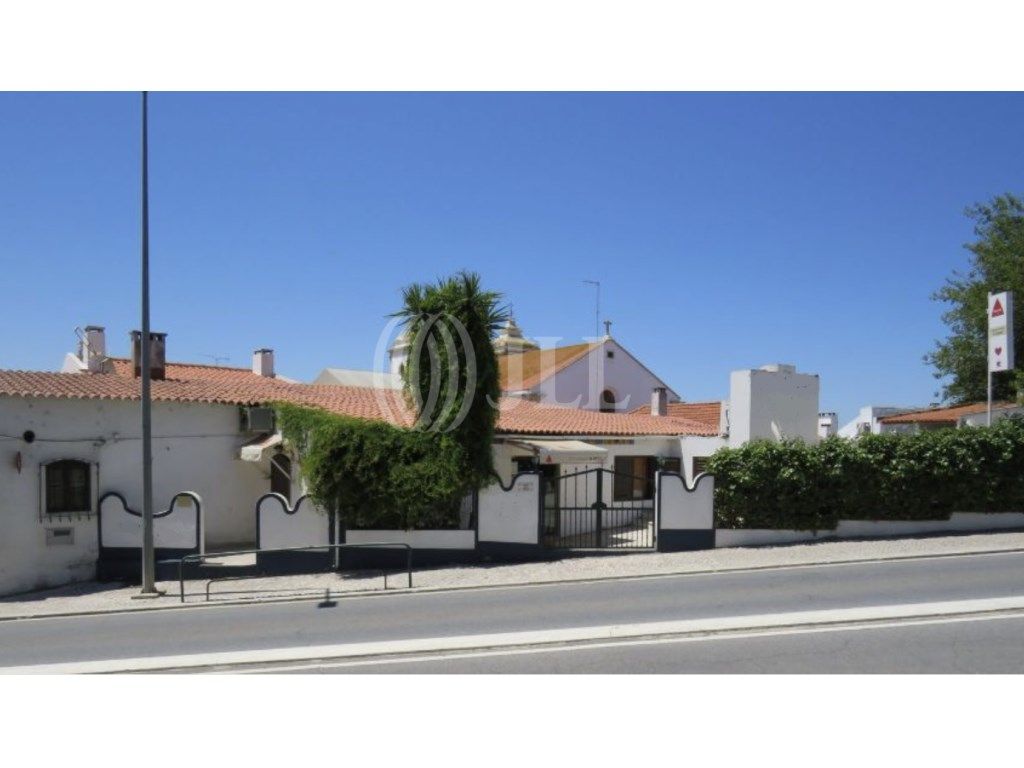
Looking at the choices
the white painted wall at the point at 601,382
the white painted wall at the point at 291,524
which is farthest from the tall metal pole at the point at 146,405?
the white painted wall at the point at 601,382

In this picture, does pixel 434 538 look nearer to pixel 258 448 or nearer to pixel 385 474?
pixel 385 474

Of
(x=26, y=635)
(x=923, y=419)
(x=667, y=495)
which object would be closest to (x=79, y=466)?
(x=26, y=635)

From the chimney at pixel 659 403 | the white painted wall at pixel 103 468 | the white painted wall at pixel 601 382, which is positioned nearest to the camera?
the white painted wall at pixel 103 468

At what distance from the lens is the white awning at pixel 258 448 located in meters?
17.2

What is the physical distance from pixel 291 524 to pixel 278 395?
5.58m

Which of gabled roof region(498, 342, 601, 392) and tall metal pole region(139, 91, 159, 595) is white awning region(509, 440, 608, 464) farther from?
gabled roof region(498, 342, 601, 392)

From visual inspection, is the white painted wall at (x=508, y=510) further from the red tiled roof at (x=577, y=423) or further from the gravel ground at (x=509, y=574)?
the red tiled roof at (x=577, y=423)

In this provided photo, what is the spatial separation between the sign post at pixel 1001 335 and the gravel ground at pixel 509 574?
5346 millimetres

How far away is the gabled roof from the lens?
40750mm

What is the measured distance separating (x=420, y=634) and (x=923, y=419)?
31921 millimetres

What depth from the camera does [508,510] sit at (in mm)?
15250

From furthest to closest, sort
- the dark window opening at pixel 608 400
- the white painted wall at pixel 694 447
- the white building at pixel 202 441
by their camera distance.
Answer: the dark window opening at pixel 608 400, the white painted wall at pixel 694 447, the white building at pixel 202 441

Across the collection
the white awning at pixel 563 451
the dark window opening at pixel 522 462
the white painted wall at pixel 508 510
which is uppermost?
the white awning at pixel 563 451

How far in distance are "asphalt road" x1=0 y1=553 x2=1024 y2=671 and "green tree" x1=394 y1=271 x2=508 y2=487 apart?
3735 millimetres
